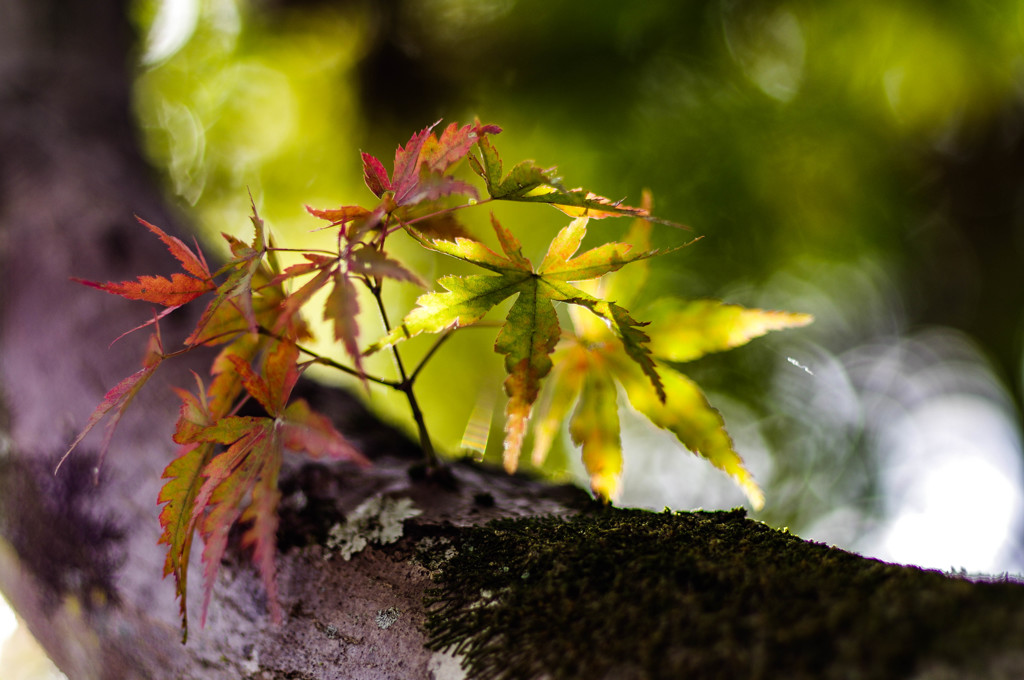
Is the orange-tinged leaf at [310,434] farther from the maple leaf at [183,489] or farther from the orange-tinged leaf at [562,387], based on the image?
the orange-tinged leaf at [562,387]

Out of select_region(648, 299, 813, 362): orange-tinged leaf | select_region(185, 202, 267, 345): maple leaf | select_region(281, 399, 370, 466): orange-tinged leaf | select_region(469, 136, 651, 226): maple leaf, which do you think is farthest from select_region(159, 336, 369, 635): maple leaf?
select_region(648, 299, 813, 362): orange-tinged leaf

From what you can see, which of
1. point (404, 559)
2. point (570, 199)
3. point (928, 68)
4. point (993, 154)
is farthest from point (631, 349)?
point (993, 154)

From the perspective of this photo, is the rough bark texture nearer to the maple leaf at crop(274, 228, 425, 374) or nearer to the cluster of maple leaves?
the cluster of maple leaves

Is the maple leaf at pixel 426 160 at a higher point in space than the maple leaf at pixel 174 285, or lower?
higher

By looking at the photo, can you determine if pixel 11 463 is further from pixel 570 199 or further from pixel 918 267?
pixel 918 267

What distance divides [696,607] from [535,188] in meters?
0.61

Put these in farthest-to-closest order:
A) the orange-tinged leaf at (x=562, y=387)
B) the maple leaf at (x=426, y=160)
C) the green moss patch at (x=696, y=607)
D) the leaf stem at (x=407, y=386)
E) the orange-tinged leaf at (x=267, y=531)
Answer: the orange-tinged leaf at (x=562, y=387) → the leaf stem at (x=407, y=386) → the maple leaf at (x=426, y=160) → the orange-tinged leaf at (x=267, y=531) → the green moss patch at (x=696, y=607)

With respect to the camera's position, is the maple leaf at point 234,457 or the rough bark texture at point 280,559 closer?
the rough bark texture at point 280,559

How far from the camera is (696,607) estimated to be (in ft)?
1.96

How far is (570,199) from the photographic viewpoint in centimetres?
82

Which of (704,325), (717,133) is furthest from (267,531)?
(717,133)

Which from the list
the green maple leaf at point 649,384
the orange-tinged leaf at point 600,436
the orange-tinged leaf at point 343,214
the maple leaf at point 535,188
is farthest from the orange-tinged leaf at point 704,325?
the orange-tinged leaf at point 343,214

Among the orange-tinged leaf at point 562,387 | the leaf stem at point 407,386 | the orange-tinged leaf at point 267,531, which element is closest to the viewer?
the orange-tinged leaf at point 267,531

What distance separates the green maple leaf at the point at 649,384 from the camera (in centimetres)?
94
